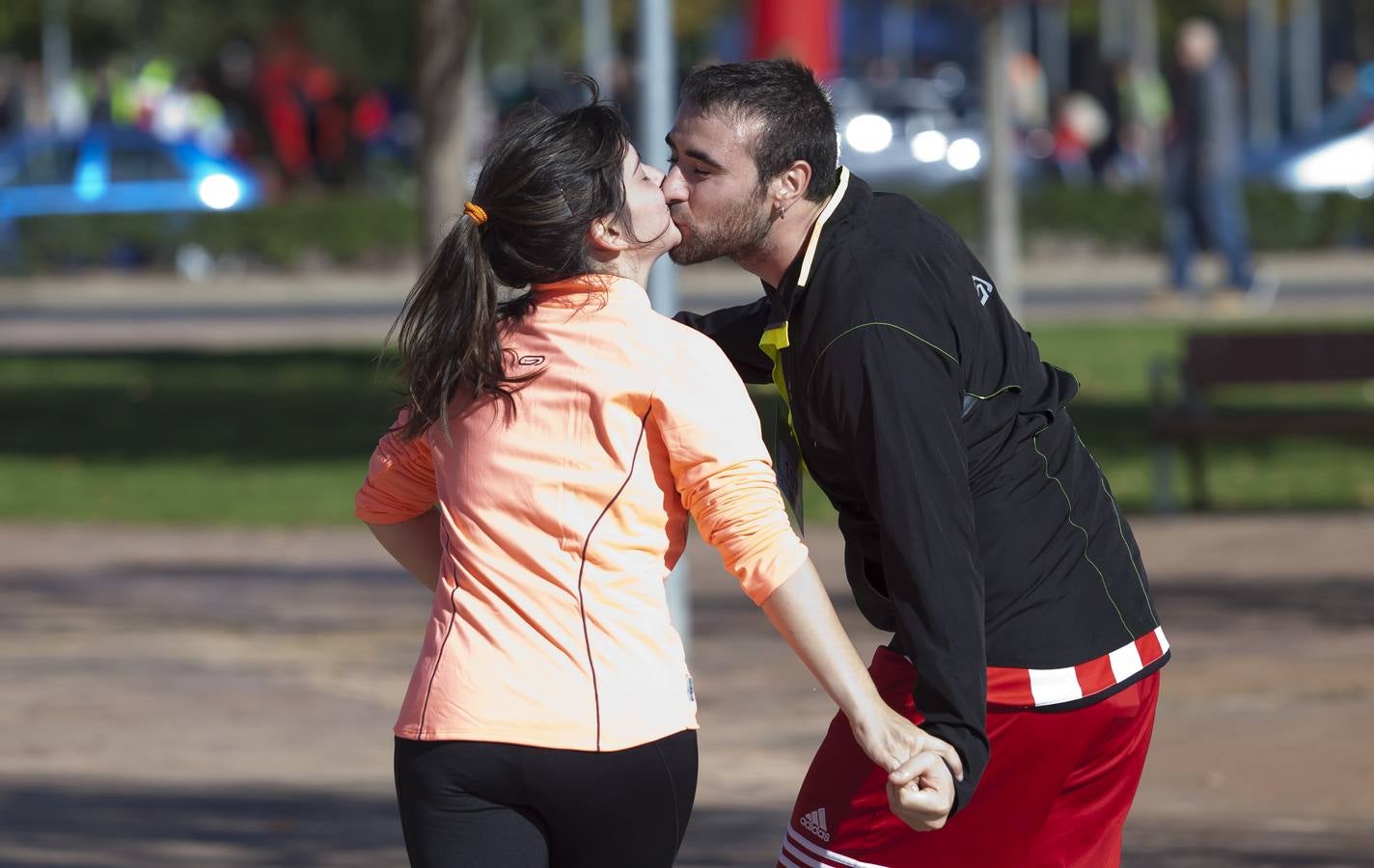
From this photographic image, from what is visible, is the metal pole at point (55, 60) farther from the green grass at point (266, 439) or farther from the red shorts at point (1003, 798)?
the red shorts at point (1003, 798)

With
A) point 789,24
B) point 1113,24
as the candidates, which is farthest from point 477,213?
point 1113,24

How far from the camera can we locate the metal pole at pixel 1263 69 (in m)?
54.4

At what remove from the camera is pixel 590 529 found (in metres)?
2.91

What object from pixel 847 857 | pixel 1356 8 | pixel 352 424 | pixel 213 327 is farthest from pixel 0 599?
pixel 1356 8

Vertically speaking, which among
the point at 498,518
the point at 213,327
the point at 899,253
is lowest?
the point at 213,327

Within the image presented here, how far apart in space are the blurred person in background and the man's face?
613 inches

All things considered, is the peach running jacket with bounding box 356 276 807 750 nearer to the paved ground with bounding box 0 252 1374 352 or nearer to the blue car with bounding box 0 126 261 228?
the paved ground with bounding box 0 252 1374 352

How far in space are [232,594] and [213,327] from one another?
1256 centimetres

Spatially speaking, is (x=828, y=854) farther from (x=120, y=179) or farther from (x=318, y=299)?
(x=120, y=179)

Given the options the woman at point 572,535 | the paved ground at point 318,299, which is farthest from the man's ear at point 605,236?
the paved ground at point 318,299

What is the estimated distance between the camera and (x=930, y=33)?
65562 millimetres

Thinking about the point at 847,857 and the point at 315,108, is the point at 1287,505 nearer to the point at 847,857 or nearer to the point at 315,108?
the point at 847,857

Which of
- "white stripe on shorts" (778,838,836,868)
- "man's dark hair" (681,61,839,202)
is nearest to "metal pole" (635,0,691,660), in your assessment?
"white stripe on shorts" (778,838,836,868)

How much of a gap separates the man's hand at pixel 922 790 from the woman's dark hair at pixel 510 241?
0.75 metres
